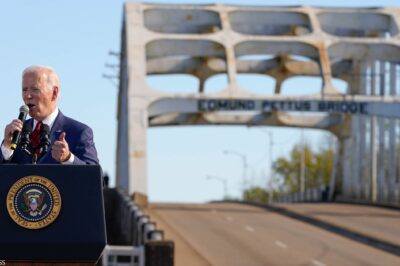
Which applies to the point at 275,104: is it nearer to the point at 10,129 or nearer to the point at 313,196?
the point at 313,196

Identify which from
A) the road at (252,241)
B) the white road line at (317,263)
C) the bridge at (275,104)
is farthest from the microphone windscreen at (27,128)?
the bridge at (275,104)

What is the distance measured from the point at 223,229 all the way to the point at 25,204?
3876 cm

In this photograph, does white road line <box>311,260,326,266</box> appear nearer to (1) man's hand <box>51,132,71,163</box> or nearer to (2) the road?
(2) the road

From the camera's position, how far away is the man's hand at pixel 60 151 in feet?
16.2

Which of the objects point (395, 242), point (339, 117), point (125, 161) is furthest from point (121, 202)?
point (339, 117)

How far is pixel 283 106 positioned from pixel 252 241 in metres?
22.3

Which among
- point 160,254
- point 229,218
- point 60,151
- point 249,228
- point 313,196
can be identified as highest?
point 60,151

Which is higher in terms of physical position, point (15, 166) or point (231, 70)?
point (231, 70)

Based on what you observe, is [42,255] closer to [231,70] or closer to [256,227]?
[256,227]

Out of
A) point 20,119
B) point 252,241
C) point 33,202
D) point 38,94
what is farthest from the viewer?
point 252,241

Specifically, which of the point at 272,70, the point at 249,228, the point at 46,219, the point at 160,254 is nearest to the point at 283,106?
the point at 249,228

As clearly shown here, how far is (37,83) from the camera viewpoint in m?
5.16

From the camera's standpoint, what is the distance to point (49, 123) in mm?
5258

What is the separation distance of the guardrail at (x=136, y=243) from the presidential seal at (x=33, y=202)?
16842 millimetres
